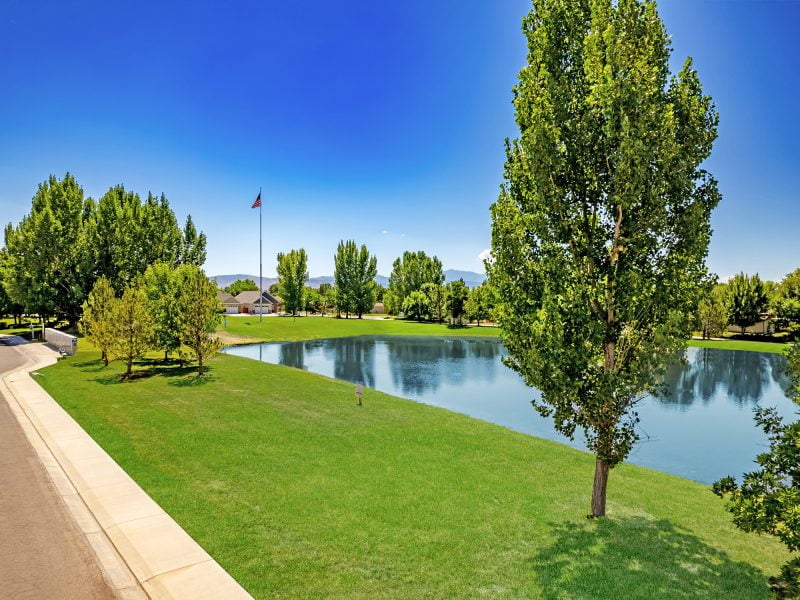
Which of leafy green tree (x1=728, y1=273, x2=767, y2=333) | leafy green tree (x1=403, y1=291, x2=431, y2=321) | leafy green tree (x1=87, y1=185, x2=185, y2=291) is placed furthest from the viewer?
leafy green tree (x1=403, y1=291, x2=431, y2=321)

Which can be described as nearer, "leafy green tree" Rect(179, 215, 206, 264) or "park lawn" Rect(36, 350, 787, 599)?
"park lawn" Rect(36, 350, 787, 599)

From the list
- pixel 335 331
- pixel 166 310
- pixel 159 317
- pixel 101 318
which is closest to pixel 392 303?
pixel 335 331

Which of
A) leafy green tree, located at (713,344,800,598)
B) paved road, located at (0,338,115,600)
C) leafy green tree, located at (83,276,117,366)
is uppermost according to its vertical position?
leafy green tree, located at (83,276,117,366)

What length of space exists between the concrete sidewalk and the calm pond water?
30.8 ft

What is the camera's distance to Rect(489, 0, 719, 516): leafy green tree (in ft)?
28.4

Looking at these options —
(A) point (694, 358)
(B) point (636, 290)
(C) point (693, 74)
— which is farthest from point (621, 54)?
(A) point (694, 358)

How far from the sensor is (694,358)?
5372 cm

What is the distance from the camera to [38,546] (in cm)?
847

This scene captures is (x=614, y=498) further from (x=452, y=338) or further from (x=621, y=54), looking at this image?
(x=452, y=338)

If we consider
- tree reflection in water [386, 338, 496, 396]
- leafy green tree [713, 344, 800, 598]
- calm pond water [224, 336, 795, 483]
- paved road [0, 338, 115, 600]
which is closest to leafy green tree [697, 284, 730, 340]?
calm pond water [224, 336, 795, 483]

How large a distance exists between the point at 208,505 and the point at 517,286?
28.9 feet

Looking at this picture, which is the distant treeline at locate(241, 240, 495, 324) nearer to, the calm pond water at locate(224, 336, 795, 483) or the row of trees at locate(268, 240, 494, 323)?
the row of trees at locate(268, 240, 494, 323)

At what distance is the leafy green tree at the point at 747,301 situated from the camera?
72938 millimetres

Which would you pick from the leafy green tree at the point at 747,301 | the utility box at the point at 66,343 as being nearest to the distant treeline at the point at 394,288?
the leafy green tree at the point at 747,301
